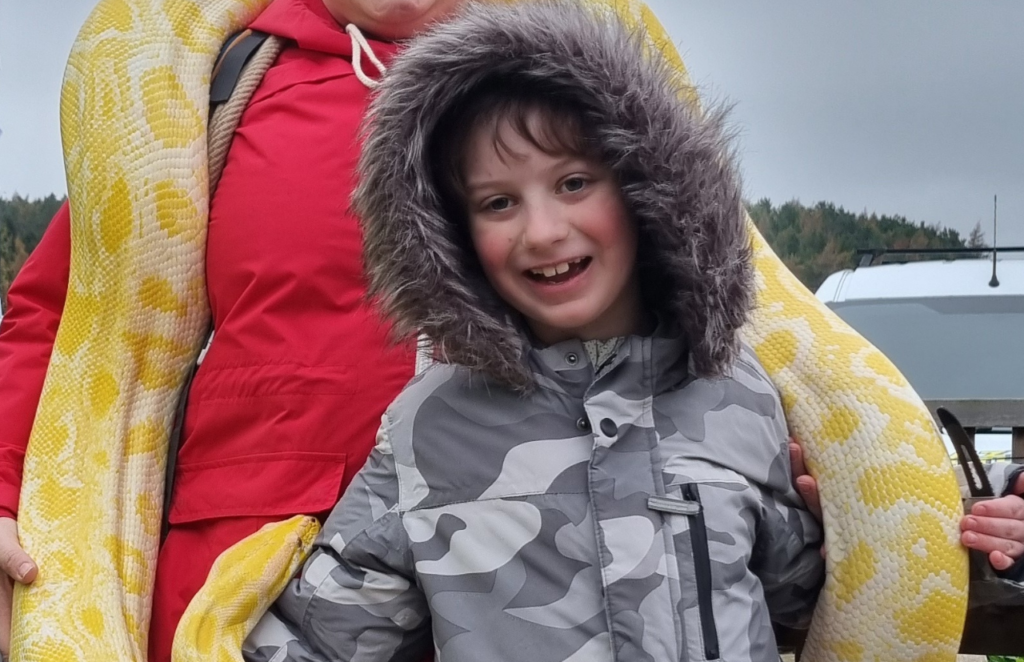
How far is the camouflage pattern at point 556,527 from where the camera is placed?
1.54 metres

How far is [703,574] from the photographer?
5.08ft

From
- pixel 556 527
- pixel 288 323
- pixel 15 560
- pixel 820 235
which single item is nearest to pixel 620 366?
pixel 556 527

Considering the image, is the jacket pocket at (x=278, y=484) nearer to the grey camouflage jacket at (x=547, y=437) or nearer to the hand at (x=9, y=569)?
the grey camouflage jacket at (x=547, y=437)

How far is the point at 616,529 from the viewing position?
1.55 metres

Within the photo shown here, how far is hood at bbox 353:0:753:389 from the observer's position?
161cm

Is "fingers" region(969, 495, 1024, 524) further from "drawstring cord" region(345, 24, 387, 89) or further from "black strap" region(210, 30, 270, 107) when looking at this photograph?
"black strap" region(210, 30, 270, 107)

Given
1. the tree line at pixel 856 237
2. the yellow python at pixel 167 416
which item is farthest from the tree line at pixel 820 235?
the yellow python at pixel 167 416

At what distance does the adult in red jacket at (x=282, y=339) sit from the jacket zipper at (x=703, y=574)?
56 cm

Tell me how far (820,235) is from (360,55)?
373 cm

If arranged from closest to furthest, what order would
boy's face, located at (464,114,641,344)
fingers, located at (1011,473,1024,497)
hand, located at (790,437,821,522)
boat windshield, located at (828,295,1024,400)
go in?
boy's face, located at (464,114,641,344) → fingers, located at (1011,473,1024,497) → hand, located at (790,437,821,522) → boat windshield, located at (828,295,1024,400)

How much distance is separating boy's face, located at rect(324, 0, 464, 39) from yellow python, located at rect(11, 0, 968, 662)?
324 millimetres

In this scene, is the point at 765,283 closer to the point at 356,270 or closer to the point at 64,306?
the point at 356,270

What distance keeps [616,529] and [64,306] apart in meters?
1.24

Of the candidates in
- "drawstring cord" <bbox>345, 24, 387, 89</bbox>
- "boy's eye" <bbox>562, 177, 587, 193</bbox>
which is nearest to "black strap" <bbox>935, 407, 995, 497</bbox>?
"boy's eye" <bbox>562, 177, 587, 193</bbox>
